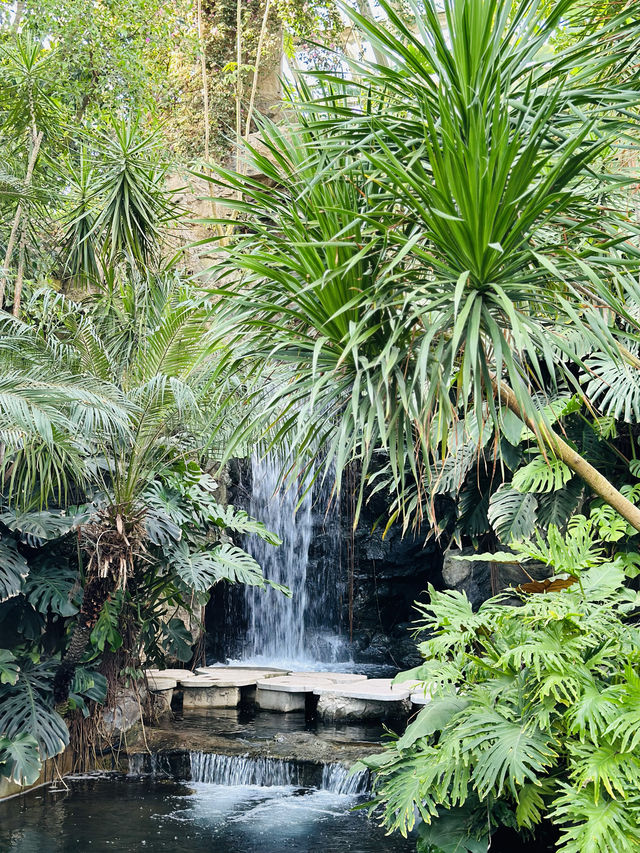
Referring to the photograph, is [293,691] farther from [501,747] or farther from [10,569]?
[501,747]

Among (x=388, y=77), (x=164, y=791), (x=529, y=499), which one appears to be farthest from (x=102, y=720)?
(x=388, y=77)

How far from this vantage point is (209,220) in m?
3.17

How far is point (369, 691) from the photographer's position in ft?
27.1

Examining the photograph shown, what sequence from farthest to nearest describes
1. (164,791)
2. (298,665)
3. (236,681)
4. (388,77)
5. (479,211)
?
(298,665)
(236,681)
(164,791)
(388,77)
(479,211)

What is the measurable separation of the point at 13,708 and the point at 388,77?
5128 millimetres

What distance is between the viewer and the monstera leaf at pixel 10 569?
5691 millimetres

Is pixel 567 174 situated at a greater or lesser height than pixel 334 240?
greater

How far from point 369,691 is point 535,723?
4.51 m

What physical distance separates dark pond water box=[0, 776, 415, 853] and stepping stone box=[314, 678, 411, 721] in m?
1.61

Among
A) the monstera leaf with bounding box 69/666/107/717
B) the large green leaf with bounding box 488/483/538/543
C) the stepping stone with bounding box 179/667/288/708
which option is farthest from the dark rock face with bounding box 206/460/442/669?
the monstera leaf with bounding box 69/666/107/717

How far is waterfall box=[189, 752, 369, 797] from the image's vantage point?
21.7ft

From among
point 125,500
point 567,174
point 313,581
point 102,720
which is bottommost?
point 102,720

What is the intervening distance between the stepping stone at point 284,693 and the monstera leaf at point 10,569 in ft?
12.5

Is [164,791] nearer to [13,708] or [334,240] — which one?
[13,708]
